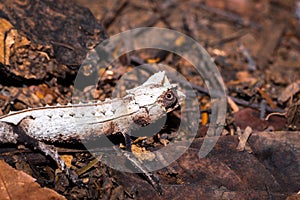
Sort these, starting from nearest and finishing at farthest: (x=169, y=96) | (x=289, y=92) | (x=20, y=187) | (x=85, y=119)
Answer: (x=20, y=187) < (x=85, y=119) < (x=169, y=96) < (x=289, y=92)

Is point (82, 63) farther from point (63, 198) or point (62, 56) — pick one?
point (63, 198)

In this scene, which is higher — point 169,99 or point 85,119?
point 169,99

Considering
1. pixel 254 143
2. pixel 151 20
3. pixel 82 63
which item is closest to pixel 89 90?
pixel 82 63

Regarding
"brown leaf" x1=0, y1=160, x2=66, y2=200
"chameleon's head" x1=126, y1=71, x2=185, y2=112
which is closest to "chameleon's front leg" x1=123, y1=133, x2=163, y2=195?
"chameleon's head" x1=126, y1=71, x2=185, y2=112

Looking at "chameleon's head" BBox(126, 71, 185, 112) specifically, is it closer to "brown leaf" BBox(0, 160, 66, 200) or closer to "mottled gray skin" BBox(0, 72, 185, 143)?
"mottled gray skin" BBox(0, 72, 185, 143)

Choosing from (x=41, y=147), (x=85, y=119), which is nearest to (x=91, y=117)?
(x=85, y=119)

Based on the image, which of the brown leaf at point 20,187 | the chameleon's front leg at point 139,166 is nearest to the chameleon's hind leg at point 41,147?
the brown leaf at point 20,187

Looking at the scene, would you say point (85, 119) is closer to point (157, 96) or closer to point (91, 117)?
point (91, 117)
